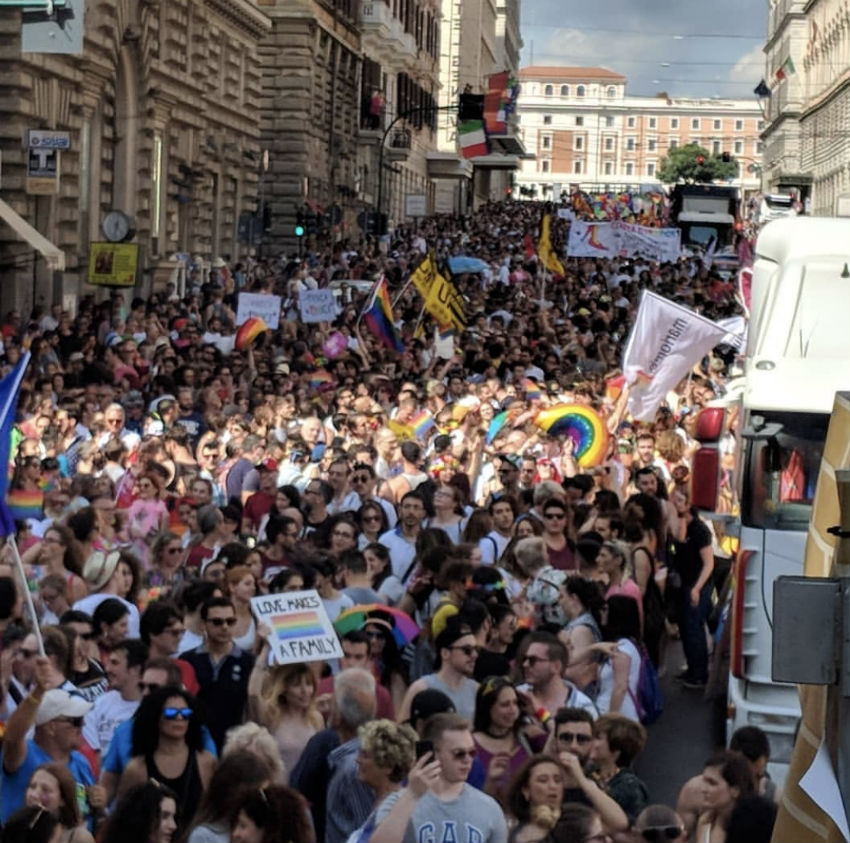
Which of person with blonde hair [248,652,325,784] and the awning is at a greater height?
the awning

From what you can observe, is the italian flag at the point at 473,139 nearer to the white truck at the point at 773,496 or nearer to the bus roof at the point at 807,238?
the bus roof at the point at 807,238

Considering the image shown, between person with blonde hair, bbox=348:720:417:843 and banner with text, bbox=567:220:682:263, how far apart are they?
94.5ft

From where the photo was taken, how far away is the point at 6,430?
10.3 m

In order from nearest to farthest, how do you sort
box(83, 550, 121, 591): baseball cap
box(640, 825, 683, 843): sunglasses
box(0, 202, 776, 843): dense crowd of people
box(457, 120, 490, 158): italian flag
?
box(640, 825, 683, 843): sunglasses, box(0, 202, 776, 843): dense crowd of people, box(83, 550, 121, 591): baseball cap, box(457, 120, 490, 158): italian flag

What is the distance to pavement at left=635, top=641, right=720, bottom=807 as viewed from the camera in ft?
38.2

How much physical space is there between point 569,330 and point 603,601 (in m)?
18.0

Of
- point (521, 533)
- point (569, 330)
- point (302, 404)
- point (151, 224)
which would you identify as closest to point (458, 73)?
point (151, 224)

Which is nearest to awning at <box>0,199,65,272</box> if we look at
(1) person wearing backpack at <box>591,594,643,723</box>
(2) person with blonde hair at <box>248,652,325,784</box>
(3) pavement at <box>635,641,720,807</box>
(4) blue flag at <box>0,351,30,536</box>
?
(3) pavement at <box>635,641,720,807</box>

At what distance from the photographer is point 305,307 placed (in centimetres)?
2716

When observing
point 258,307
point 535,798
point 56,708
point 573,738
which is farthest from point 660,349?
point 535,798

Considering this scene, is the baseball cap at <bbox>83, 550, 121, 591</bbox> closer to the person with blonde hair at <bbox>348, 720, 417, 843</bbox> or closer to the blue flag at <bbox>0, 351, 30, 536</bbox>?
the blue flag at <bbox>0, 351, 30, 536</bbox>

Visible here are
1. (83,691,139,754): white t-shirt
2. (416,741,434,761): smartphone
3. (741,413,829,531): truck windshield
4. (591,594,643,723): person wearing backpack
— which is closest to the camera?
(416,741,434,761): smartphone

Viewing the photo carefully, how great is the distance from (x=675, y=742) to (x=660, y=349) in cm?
607

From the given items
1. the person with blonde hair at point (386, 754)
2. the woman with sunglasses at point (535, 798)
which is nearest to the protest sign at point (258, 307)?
the person with blonde hair at point (386, 754)
